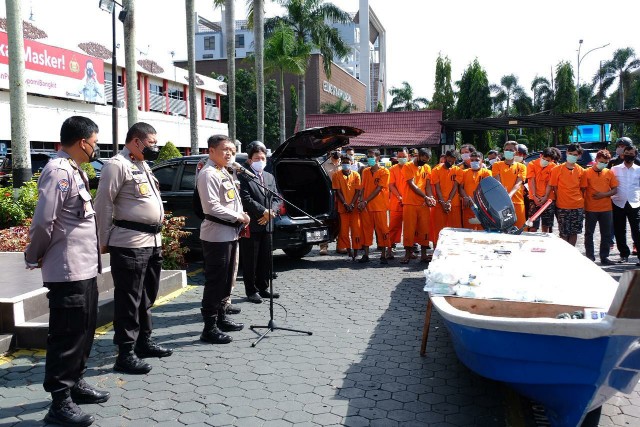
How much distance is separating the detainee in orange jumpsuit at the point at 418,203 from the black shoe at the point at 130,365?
551cm

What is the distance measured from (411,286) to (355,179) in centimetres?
257

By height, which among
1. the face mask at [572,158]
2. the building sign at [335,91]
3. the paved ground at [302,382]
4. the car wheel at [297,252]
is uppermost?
the building sign at [335,91]

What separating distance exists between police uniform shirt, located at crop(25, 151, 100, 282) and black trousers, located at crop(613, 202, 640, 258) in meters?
8.28

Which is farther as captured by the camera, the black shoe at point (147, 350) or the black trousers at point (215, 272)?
the black trousers at point (215, 272)

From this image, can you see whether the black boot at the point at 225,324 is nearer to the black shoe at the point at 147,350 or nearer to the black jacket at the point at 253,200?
the black shoe at the point at 147,350

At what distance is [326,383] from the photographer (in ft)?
14.2

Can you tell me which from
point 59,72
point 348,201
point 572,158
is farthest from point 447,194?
point 59,72

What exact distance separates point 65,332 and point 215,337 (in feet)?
5.98

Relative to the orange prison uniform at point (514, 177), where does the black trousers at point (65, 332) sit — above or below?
below

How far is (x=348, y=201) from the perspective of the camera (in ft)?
31.4

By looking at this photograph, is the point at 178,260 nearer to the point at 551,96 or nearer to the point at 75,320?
the point at 75,320

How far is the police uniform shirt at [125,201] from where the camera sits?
4.32m

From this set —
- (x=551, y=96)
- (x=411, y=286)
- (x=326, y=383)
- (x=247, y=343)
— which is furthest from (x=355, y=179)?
(x=551, y=96)

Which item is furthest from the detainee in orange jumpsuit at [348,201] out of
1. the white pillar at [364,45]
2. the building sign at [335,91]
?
the white pillar at [364,45]
